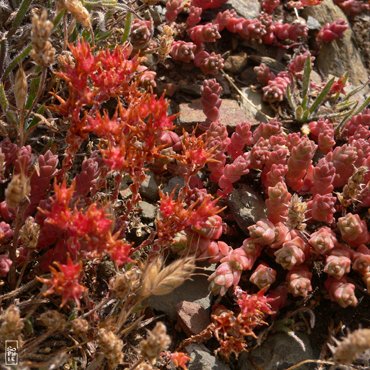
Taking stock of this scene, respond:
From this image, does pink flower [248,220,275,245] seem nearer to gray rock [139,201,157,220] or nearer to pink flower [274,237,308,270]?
pink flower [274,237,308,270]

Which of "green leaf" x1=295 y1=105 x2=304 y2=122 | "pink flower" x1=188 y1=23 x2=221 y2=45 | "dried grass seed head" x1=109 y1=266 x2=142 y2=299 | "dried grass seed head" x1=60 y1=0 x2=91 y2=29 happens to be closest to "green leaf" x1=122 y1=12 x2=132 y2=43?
"pink flower" x1=188 y1=23 x2=221 y2=45

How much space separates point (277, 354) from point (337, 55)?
233 cm

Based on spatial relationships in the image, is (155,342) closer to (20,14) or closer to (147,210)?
(147,210)

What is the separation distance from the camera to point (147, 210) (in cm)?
287

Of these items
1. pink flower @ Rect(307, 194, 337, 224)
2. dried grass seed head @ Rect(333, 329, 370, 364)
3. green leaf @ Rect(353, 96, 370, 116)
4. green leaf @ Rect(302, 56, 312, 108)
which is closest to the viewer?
dried grass seed head @ Rect(333, 329, 370, 364)

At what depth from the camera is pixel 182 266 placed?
199 cm

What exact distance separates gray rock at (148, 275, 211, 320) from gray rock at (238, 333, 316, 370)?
0.97 ft

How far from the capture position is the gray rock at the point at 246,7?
3.84 m

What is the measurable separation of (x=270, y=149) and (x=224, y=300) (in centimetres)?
85

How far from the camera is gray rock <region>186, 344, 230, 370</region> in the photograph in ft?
7.90

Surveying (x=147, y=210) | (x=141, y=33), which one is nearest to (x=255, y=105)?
(x=141, y=33)

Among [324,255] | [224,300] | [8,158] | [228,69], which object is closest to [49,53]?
[8,158]

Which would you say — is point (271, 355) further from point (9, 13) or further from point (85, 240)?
point (9, 13)

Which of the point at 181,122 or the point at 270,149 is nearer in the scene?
the point at 270,149
